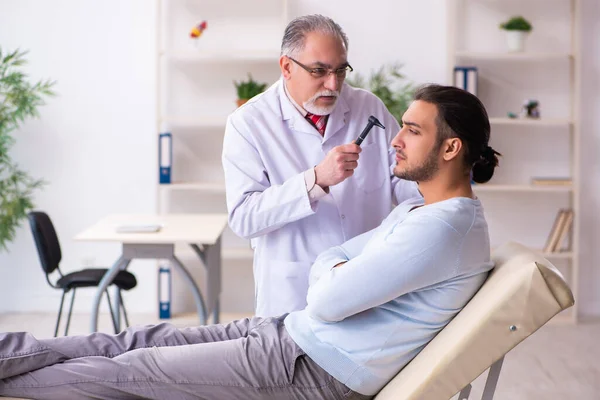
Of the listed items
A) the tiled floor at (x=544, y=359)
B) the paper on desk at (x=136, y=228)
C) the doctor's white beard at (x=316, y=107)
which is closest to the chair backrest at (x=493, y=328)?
the doctor's white beard at (x=316, y=107)

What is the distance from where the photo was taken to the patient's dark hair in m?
1.89

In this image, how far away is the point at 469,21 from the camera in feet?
16.3

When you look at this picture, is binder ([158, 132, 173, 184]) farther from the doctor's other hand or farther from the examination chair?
the examination chair

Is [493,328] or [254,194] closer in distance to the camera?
[493,328]

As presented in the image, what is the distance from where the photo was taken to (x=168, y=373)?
5.81 feet

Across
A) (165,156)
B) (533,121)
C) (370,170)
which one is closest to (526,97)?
(533,121)

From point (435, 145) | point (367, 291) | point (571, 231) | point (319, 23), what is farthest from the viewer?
point (571, 231)

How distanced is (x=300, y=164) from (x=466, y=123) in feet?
1.70

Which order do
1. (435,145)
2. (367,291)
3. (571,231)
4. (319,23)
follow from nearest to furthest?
(367,291) → (435,145) → (319,23) → (571,231)

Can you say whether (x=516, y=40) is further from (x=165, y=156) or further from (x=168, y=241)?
(x=168, y=241)

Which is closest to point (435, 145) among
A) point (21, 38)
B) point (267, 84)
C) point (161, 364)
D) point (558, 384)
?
point (161, 364)

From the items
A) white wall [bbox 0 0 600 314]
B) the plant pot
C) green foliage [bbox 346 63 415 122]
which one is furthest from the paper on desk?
the plant pot

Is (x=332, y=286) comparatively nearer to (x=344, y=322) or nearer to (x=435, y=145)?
(x=344, y=322)

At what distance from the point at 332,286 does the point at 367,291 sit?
0.25 ft
